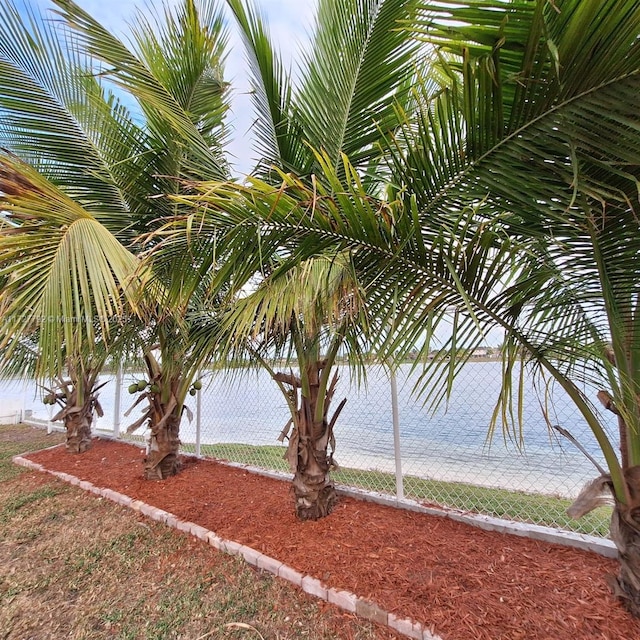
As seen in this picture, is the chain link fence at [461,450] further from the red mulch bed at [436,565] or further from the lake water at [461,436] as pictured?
the red mulch bed at [436,565]

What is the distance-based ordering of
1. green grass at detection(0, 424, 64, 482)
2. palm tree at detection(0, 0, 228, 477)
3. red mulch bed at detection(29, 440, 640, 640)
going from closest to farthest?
1. palm tree at detection(0, 0, 228, 477)
2. red mulch bed at detection(29, 440, 640, 640)
3. green grass at detection(0, 424, 64, 482)

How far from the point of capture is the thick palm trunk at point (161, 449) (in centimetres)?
400

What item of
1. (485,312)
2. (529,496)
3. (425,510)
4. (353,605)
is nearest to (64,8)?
(485,312)

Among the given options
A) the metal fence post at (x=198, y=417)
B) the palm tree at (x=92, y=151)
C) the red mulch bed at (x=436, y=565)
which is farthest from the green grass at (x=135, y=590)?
the metal fence post at (x=198, y=417)

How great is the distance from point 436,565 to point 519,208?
2006mm

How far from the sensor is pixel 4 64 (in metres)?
1.89

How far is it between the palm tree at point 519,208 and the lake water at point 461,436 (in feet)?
1.80

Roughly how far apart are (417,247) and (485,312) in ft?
1.45

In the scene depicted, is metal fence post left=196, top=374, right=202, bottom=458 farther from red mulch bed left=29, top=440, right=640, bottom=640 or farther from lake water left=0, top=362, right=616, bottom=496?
red mulch bed left=29, top=440, right=640, bottom=640

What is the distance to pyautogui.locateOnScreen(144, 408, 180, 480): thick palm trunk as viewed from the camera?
13.1ft

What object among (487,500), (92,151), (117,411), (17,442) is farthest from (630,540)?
(17,442)

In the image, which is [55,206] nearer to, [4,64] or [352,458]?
[4,64]

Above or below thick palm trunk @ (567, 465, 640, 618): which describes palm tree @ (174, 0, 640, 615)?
above

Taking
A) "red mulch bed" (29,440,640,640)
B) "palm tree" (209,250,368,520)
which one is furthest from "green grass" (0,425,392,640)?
"palm tree" (209,250,368,520)
